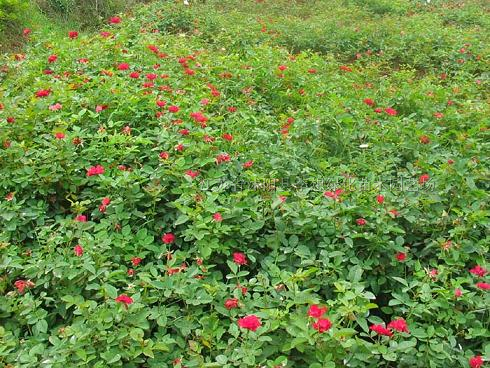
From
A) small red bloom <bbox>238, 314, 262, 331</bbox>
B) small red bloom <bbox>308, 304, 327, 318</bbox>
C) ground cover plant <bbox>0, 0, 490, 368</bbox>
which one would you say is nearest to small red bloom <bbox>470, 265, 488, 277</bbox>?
ground cover plant <bbox>0, 0, 490, 368</bbox>

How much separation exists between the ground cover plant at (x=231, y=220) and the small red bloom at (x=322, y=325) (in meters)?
0.03

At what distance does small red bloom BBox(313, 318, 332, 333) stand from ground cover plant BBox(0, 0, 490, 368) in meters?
0.03

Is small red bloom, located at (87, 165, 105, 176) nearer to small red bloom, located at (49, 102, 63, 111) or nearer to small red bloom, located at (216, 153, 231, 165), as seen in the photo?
small red bloom, located at (216, 153, 231, 165)

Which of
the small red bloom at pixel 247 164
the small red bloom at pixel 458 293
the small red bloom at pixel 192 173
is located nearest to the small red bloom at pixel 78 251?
the small red bloom at pixel 192 173

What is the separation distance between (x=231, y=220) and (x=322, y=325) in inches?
31.8

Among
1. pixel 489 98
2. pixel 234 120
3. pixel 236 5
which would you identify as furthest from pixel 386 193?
pixel 236 5

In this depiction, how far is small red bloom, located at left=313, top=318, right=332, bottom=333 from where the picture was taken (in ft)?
5.83

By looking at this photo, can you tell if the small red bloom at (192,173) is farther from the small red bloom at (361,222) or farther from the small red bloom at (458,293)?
the small red bloom at (458,293)

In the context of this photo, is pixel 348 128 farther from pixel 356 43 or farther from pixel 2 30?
pixel 2 30

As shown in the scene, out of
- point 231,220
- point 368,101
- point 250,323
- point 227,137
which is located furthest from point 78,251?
point 368,101

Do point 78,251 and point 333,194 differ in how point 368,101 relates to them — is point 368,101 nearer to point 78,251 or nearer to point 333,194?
point 333,194

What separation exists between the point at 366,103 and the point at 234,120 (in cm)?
110

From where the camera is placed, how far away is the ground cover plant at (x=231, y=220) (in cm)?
195

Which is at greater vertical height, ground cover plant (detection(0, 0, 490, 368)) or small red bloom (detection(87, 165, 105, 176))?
small red bloom (detection(87, 165, 105, 176))
